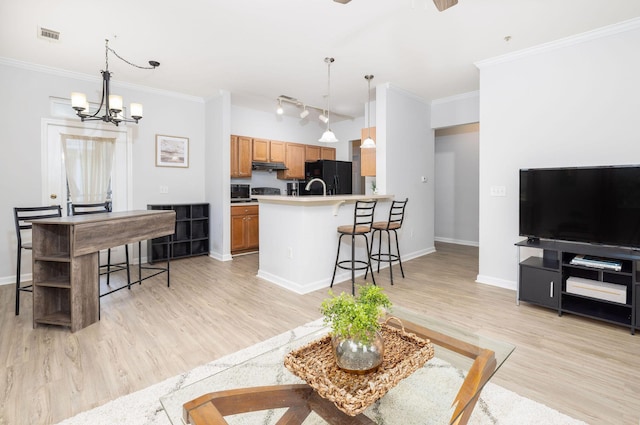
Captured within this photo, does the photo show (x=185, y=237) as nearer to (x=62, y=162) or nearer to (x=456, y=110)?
(x=62, y=162)

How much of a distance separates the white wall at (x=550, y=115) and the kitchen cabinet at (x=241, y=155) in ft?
13.4

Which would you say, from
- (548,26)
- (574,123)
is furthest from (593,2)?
(574,123)

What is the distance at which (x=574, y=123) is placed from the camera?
327cm

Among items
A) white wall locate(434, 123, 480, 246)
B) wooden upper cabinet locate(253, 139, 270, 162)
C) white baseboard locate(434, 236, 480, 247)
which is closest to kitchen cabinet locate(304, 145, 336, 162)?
wooden upper cabinet locate(253, 139, 270, 162)

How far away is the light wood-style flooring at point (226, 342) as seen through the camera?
1846 mm

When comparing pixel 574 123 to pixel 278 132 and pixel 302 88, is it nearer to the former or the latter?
pixel 302 88

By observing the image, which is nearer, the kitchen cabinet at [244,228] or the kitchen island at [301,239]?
the kitchen island at [301,239]

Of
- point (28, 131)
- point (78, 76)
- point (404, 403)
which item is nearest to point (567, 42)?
point (404, 403)

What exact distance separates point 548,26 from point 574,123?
1010 mm

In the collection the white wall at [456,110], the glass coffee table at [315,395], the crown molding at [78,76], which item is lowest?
the glass coffee table at [315,395]

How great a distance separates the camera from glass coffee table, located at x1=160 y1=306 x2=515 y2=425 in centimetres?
120

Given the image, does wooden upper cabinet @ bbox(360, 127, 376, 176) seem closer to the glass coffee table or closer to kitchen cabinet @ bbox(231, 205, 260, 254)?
kitchen cabinet @ bbox(231, 205, 260, 254)

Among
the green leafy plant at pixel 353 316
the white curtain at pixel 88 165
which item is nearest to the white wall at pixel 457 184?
the green leafy plant at pixel 353 316

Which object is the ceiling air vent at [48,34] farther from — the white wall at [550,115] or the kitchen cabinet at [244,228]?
the white wall at [550,115]
